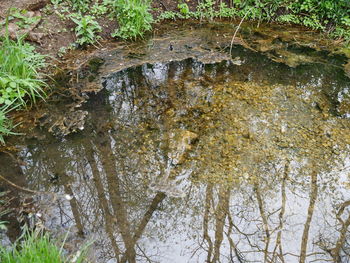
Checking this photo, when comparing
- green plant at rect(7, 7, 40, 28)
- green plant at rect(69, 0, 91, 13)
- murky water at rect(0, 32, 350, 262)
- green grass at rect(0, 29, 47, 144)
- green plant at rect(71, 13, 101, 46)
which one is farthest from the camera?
green plant at rect(69, 0, 91, 13)

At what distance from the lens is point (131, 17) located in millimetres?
4508

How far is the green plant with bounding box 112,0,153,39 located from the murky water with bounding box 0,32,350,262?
77cm

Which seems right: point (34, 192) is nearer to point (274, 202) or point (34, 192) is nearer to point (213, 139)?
point (213, 139)

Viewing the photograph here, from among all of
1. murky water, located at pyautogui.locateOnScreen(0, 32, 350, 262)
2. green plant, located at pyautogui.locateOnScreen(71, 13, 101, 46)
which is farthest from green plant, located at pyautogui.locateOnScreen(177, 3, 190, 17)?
murky water, located at pyautogui.locateOnScreen(0, 32, 350, 262)

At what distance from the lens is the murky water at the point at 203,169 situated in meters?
2.42

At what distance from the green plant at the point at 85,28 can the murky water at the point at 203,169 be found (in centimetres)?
66

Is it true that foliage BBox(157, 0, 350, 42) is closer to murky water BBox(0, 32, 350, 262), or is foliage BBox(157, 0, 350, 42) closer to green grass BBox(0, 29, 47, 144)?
murky water BBox(0, 32, 350, 262)

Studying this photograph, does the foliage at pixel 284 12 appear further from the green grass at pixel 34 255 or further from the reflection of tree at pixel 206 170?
the green grass at pixel 34 255

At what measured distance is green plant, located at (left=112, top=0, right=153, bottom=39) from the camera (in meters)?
4.45

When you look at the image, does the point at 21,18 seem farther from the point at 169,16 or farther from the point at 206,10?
the point at 206,10

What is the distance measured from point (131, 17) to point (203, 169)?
252 cm

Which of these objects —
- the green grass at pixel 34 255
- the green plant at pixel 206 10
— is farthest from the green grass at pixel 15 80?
the green plant at pixel 206 10

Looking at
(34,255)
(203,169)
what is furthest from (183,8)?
(34,255)

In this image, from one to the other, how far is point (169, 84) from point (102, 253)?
86.4 inches
